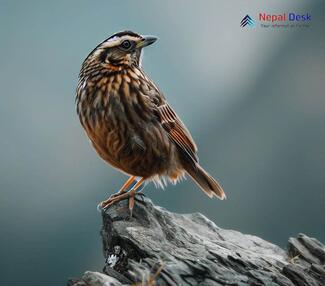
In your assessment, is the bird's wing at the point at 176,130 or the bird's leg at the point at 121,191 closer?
the bird's leg at the point at 121,191

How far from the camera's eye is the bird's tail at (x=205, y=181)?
39.2 feet

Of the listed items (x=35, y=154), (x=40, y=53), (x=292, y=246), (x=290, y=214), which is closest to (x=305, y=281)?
(x=292, y=246)

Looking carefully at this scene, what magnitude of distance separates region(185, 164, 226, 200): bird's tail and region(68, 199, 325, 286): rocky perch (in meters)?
0.41

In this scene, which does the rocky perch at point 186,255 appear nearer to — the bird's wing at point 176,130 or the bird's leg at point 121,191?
the bird's leg at point 121,191

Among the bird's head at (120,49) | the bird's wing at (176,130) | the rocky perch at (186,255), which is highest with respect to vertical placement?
the bird's head at (120,49)

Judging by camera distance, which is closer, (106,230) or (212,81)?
(106,230)

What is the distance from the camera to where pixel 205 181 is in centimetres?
1210

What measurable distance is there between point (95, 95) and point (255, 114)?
88.1 m

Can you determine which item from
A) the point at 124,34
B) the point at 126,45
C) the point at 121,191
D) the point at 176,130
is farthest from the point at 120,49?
the point at 121,191

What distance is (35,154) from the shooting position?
113 metres

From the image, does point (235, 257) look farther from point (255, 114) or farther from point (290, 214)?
point (255, 114)

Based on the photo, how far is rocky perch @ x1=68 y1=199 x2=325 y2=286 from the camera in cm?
923

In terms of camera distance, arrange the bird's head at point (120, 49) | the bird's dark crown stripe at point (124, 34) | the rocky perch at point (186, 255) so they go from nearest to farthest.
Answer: the rocky perch at point (186, 255)
the bird's head at point (120, 49)
the bird's dark crown stripe at point (124, 34)

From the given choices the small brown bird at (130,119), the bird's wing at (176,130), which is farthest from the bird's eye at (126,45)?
the bird's wing at (176,130)
